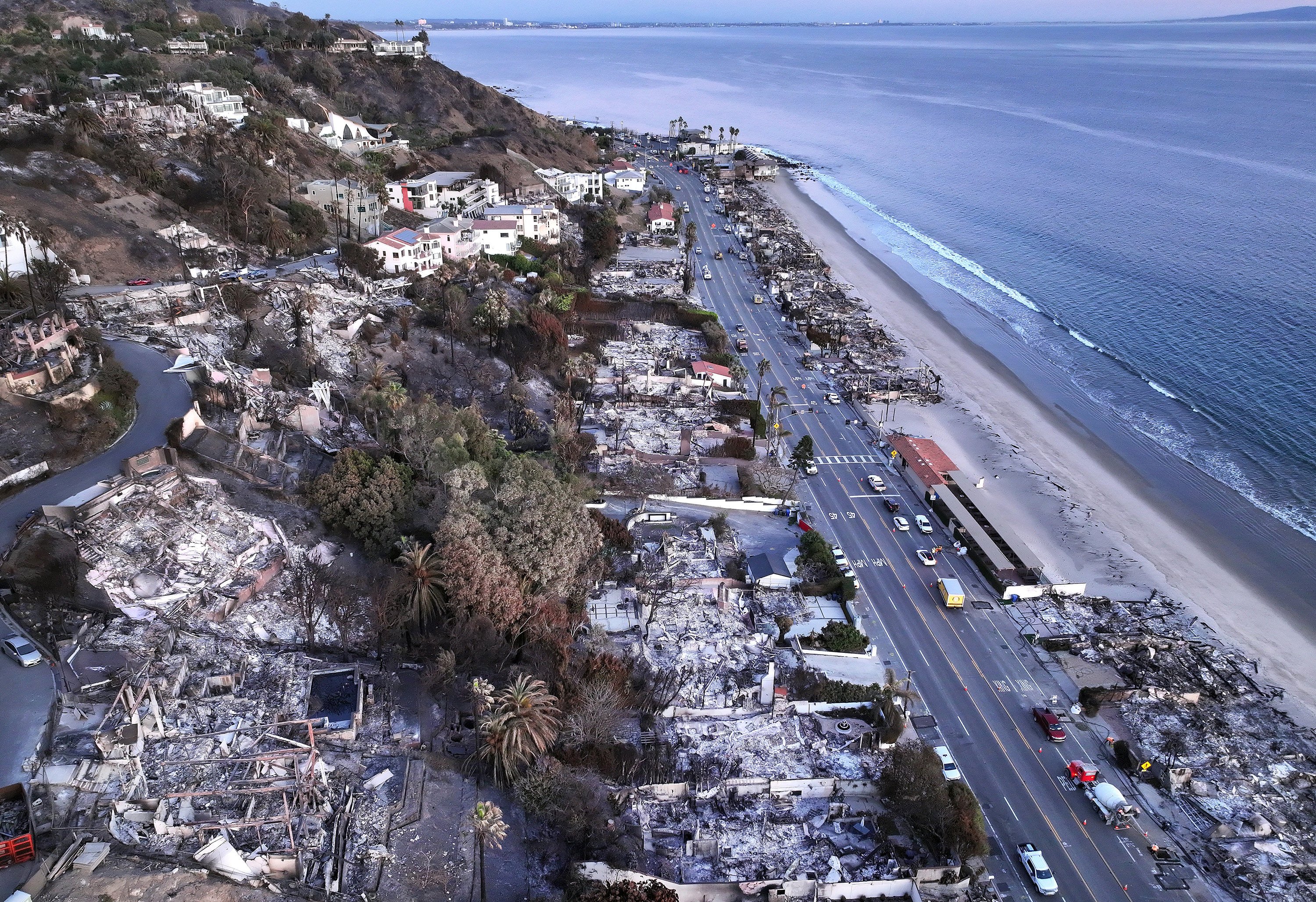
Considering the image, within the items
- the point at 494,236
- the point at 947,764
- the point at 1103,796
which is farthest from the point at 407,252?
the point at 1103,796

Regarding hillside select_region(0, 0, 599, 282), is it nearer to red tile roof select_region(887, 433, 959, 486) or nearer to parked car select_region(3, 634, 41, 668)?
parked car select_region(3, 634, 41, 668)

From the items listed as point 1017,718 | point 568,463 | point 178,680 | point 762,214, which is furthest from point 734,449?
point 762,214

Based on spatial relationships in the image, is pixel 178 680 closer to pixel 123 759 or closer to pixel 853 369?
pixel 123 759

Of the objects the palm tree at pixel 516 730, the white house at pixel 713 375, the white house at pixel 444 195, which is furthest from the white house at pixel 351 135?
the palm tree at pixel 516 730

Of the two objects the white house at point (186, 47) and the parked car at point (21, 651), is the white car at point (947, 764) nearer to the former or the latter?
the parked car at point (21, 651)

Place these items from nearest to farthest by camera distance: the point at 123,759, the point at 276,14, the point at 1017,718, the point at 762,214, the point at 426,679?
1. the point at 123,759
2. the point at 426,679
3. the point at 1017,718
4. the point at 762,214
5. the point at 276,14

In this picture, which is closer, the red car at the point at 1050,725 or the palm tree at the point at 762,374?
the red car at the point at 1050,725

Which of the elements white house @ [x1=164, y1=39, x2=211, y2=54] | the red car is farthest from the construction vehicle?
white house @ [x1=164, y1=39, x2=211, y2=54]
